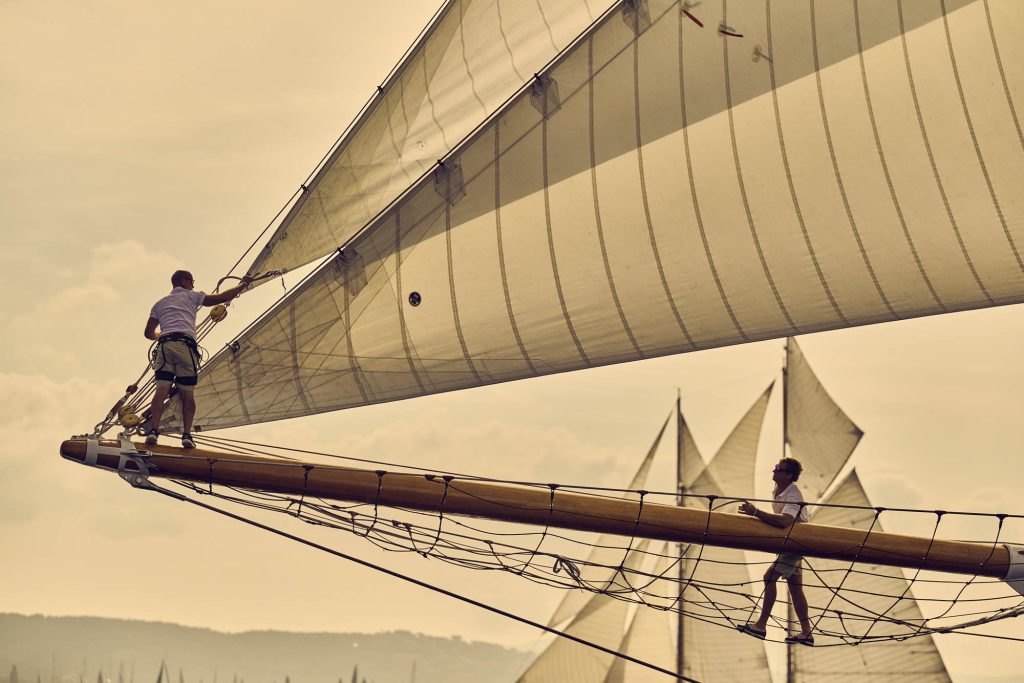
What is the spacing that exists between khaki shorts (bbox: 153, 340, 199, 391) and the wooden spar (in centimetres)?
83

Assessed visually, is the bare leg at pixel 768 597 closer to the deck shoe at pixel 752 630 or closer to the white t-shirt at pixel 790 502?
the deck shoe at pixel 752 630

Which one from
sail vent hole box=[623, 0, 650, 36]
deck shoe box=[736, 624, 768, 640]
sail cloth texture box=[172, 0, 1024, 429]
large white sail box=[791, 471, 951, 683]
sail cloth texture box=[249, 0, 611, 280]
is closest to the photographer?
deck shoe box=[736, 624, 768, 640]

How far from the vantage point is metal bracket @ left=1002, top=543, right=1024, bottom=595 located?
57.4 ft

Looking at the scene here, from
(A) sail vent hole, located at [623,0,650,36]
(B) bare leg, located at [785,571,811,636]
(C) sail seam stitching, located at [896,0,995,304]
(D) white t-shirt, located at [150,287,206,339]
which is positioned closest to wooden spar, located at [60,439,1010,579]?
(B) bare leg, located at [785,571,811,636]

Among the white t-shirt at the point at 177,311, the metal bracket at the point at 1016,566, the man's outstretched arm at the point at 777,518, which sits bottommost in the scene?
the man's outstretched arm at the point at 777,518

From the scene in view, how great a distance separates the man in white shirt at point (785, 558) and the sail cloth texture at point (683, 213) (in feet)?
9.59

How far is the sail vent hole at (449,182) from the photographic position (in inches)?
707

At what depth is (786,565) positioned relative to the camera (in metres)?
16.8

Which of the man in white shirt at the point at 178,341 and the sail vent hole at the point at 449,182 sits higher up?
the sail vent hole at the point at 449,182

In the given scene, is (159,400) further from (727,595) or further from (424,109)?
(727,595)

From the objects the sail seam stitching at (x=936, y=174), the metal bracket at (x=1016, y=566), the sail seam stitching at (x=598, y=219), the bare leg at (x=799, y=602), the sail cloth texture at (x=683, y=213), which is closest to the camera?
the bare leg at (x=799, y=602)

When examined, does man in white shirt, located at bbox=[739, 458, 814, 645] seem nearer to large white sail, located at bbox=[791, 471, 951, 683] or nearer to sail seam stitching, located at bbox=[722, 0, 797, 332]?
sail seam stitching, located at bbox=[722, 0, 797, 332]

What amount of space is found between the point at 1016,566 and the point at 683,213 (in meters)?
5.68

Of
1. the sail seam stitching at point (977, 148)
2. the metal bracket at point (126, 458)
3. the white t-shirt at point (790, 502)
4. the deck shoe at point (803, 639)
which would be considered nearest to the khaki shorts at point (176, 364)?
the metal bracket at point (126, 458)
